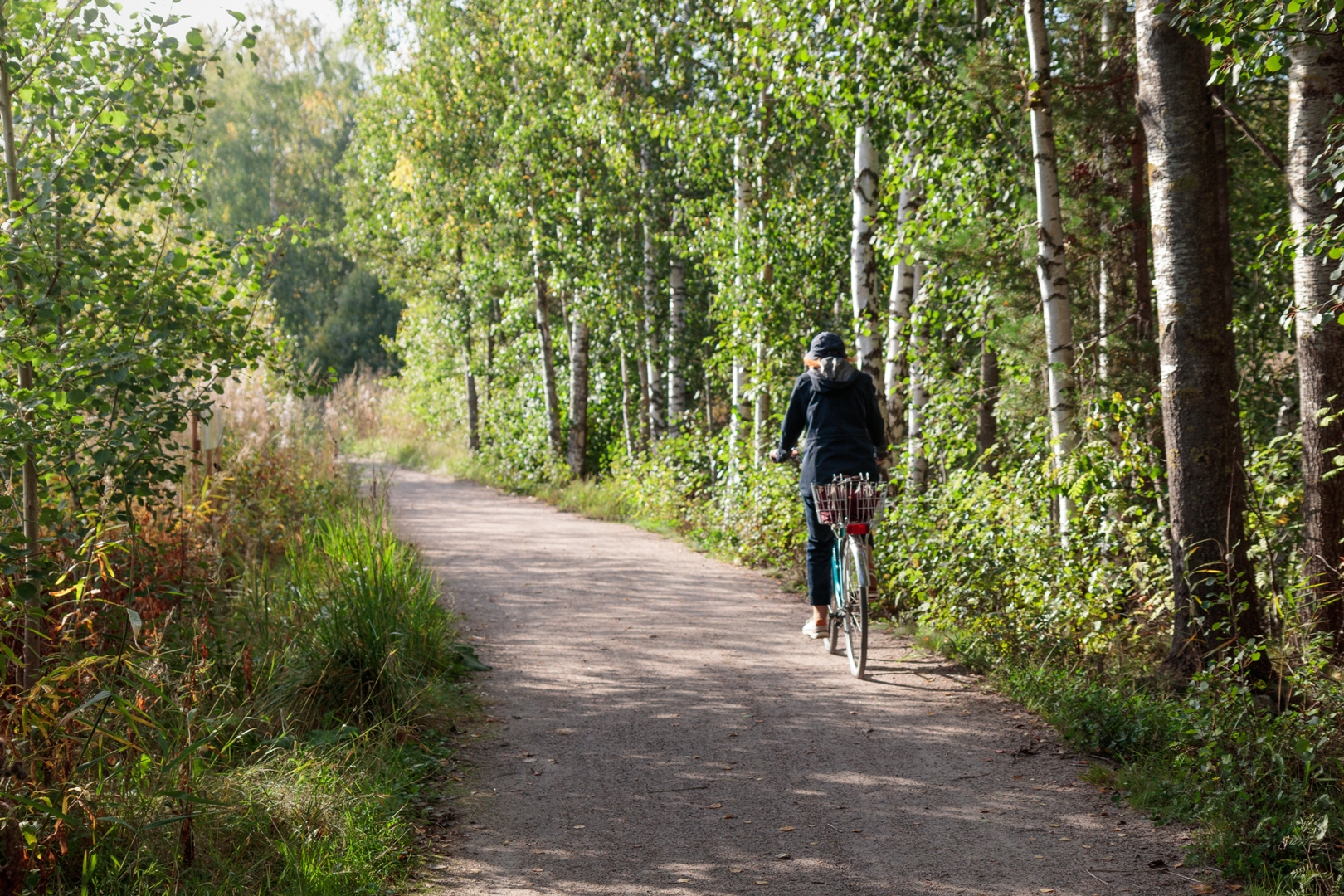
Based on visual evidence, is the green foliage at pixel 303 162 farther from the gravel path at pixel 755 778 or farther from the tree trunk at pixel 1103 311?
the gravel path at pixel 755 778

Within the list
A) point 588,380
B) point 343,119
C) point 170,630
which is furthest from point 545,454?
point 343,119

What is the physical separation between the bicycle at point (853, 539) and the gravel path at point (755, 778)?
11.3 inches

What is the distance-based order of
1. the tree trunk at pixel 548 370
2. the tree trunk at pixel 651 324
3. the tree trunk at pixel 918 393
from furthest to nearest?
the tree trunk at pixel 548 370 < the tree trunk at pixel 651 324 < the tree trunk at pixel 918 393

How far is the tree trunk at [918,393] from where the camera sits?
878 cm

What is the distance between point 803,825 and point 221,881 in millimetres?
2323

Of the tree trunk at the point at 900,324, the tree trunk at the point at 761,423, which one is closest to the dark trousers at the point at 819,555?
the tree trunk at the point at 900,324

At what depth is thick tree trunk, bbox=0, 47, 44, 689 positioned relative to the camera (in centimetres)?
415

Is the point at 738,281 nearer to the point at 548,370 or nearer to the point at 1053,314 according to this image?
the point at 1053,314

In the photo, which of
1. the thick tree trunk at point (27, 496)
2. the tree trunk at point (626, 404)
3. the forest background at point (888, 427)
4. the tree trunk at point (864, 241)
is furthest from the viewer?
the tree trunk at point (626, 404)

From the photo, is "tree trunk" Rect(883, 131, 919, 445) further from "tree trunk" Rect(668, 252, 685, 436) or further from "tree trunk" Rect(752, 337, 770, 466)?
"tree trunk" Rect(668, 252, 685, 436)

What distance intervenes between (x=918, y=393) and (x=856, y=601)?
358 centimetres

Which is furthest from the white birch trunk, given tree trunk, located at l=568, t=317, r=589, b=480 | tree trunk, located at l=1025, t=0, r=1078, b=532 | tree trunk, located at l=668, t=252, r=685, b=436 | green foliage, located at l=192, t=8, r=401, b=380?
green foliage, located at l=192, t=8, r=401, b=380

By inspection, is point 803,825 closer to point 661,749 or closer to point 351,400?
point 661,749

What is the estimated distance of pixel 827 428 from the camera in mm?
7496
